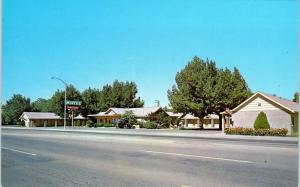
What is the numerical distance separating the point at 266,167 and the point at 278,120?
3142cm

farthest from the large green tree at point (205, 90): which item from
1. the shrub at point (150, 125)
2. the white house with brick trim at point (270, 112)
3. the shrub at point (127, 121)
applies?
the white house with brick trim at point (270, 112)

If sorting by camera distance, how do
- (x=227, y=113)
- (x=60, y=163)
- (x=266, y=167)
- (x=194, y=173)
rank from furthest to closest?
(x=227, y=113), (x=60, y=163), (x=266, y=167), (x=194, y=173)

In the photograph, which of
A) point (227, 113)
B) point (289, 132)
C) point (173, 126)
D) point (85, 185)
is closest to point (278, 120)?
point (289, 132)

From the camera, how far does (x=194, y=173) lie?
1027 cm

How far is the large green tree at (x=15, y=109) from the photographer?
78375mm

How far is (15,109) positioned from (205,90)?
43.8 m

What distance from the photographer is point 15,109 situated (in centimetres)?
8106

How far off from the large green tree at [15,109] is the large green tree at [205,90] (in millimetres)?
35265

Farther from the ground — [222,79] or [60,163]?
[222,79]

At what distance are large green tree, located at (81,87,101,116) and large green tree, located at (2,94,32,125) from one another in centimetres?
1284

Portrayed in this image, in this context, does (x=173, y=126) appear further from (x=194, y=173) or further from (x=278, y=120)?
(x=194, y=173)

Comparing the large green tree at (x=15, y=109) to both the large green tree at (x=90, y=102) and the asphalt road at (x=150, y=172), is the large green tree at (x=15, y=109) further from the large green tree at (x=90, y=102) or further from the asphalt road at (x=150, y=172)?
the asphalt road at (x=150, y=172)

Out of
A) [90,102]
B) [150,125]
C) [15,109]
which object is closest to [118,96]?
[90,102]

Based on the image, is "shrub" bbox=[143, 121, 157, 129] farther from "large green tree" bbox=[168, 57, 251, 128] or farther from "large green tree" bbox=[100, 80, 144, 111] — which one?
"large green tree" bbox=[100, 80, 144, 111]
